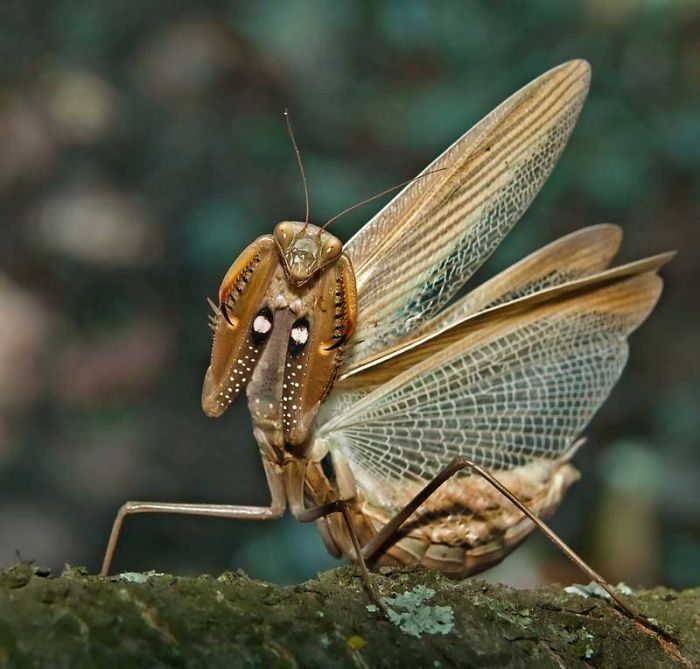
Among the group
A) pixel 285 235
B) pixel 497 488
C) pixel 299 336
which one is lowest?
pixel 497 488

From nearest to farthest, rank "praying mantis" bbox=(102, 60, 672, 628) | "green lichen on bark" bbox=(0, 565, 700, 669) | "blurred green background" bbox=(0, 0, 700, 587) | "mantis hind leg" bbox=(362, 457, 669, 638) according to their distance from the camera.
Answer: "green lichen on bark" bbox=(0, 565, 700, 669) → "mantis hind leg" bbox=(362, 457, 669, 638) → "praying mantis" bbox=(102, 60, 672, 628) → "blurred green background" bbox=(0, 0, 700, 587)

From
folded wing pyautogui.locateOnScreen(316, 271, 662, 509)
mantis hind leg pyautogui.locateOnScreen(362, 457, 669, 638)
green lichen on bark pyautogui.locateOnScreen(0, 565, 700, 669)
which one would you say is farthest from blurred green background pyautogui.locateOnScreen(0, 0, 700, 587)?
green lichen on bark pyautogui.locateOnScreen(0, 565, 700, 669)

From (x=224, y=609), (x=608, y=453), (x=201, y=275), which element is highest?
(x=224, y=609)

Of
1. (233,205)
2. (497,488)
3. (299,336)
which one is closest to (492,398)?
(497,488)

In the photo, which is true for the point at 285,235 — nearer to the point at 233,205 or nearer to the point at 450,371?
the point at 450,371

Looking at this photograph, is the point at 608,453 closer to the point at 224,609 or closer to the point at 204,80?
the point at 204,80

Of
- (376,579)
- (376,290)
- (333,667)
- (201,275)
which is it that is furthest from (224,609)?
(201,275)

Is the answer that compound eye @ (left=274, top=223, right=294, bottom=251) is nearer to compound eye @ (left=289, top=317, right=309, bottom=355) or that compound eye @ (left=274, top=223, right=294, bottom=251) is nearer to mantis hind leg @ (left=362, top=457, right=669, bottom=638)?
compound eye @ (left=289, top=317, right=309, bottom=355)
